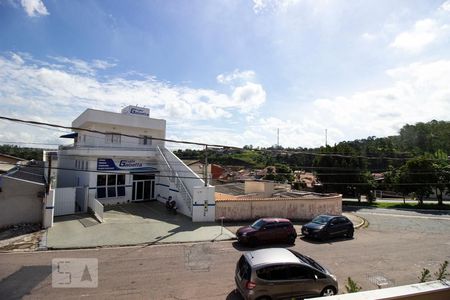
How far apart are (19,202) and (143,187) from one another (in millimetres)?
11531

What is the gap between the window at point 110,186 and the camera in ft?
87.4

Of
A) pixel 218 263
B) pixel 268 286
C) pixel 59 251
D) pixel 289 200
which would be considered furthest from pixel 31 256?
pixel 289 200

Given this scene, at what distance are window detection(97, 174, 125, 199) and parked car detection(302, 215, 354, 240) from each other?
16259 mm

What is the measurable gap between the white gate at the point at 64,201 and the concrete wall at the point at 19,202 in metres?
3.30

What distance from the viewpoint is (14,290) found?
1042 centimetres

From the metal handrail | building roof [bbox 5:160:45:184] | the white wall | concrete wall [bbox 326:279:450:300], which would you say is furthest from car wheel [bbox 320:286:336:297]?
building roof [bbox 5:160:45:184]

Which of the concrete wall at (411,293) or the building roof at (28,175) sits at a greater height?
the building roof at (28,175)

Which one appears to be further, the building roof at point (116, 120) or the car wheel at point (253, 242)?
the building roof at point (116, 120)

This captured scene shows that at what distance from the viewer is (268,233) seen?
56.1ft

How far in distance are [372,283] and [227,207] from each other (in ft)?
40.2

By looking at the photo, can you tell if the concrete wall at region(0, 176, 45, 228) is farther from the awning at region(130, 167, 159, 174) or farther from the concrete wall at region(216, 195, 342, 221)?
the concrete wall at region(216, 195, 342, 221)

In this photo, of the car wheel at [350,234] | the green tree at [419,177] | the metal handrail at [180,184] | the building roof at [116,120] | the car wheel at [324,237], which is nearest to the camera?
the car wheel at [324,237]

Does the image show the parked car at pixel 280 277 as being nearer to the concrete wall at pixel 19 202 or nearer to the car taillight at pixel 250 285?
the car taillight at pixel 250 285

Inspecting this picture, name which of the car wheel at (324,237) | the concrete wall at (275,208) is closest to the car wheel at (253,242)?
the car wheel at (324,237)
